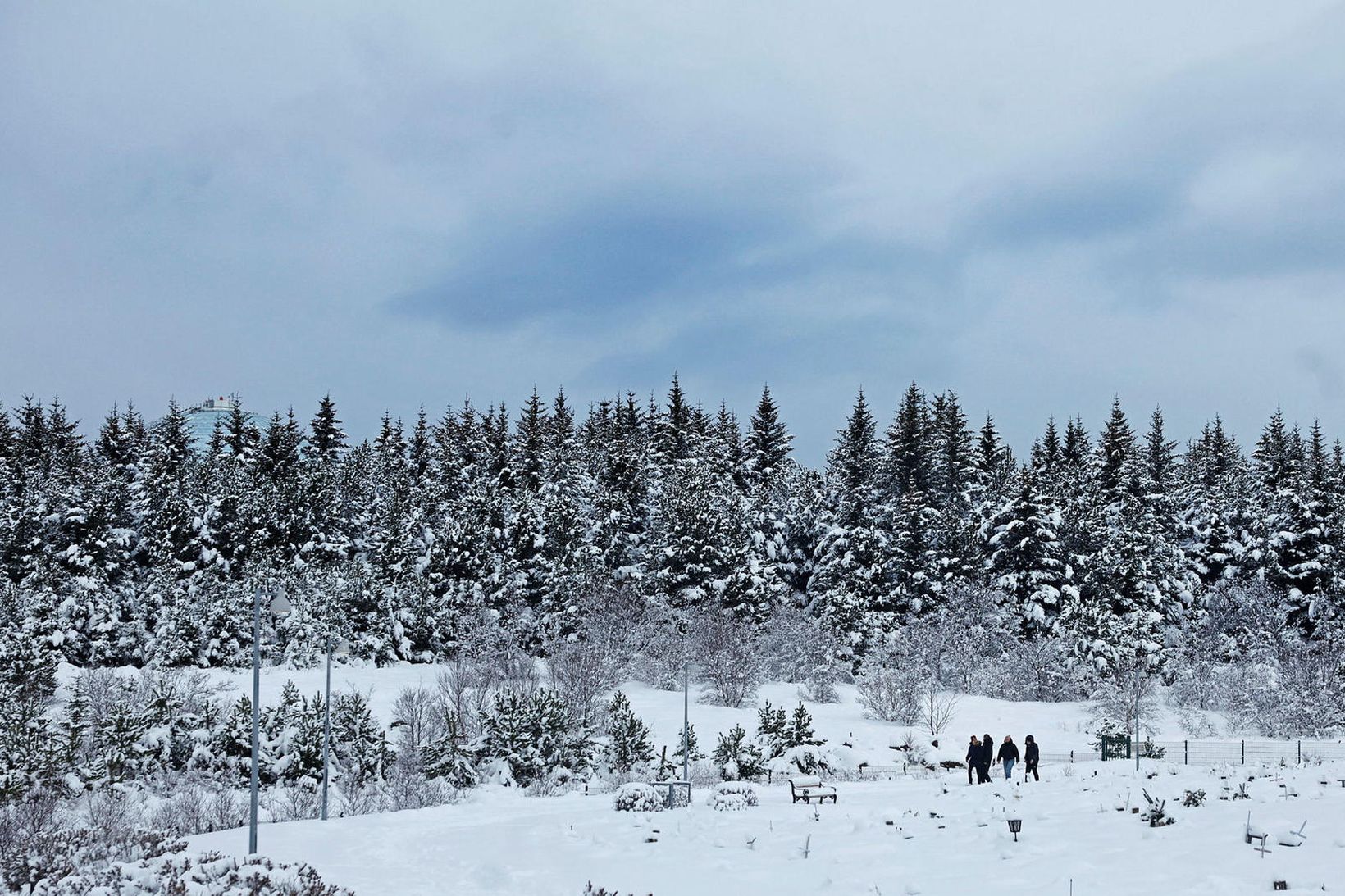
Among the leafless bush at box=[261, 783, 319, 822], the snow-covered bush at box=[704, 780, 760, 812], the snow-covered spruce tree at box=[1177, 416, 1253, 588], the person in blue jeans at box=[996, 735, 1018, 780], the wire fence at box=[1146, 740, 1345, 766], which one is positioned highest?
the snow-covered spruce tree at box=[1177, 416, 1253, 588]

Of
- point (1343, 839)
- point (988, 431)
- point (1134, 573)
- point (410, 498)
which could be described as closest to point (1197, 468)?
point (988, 431)

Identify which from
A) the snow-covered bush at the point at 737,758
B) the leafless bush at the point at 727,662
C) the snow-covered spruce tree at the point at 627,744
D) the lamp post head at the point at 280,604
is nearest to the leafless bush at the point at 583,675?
the snow-covered spruce tree at the point at 627,744

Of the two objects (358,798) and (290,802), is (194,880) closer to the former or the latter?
(358,798)

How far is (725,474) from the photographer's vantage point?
215 feet

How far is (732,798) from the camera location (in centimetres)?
2511

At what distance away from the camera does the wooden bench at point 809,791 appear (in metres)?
24.9

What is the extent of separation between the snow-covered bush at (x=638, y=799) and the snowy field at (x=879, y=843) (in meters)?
0.44

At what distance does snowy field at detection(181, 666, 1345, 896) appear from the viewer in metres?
15.5

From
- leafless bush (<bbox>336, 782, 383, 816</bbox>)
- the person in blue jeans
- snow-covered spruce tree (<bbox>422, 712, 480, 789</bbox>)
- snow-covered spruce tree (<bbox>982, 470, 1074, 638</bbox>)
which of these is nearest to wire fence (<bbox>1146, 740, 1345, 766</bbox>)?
the person in blue jeans

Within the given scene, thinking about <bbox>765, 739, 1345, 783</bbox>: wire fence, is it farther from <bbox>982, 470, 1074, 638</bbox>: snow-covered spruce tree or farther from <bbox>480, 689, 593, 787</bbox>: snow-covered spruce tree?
<bbox>982, 470, 1074, 638</bbox>: snow-covered spruce tree

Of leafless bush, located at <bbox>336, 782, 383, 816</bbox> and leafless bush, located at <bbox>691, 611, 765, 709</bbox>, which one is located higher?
leafless bush, located at <bbox>691, 611, 765, 709</bbox>

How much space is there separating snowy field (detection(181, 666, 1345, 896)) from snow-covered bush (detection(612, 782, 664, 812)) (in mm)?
438

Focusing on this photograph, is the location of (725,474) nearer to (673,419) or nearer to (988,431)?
(673,419)

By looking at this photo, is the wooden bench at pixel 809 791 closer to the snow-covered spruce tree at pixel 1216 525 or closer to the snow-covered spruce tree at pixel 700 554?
A: the snow-covered spruce tree at pixel 700 554
